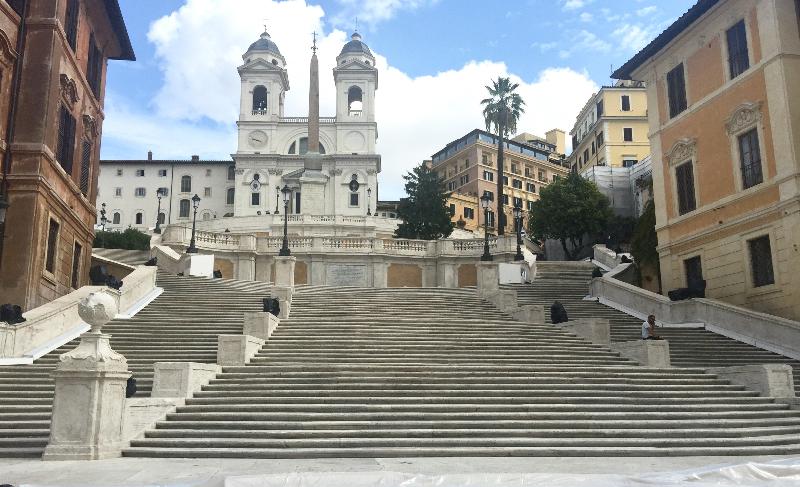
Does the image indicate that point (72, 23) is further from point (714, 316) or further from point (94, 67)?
point (714, 316)

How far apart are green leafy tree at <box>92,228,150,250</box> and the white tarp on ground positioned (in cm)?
4210

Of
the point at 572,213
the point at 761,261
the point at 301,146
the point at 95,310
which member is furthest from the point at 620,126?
the point at 95,310

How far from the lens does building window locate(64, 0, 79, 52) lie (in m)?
24.5

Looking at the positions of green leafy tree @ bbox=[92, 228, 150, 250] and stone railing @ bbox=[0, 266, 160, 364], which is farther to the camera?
green leafy tree @ bbox=[92, 228, 150, 250]

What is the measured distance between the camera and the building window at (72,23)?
80.4 ft

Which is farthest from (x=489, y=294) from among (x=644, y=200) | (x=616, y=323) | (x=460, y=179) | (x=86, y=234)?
(x=460, y=179)

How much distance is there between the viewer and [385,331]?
20.3 m

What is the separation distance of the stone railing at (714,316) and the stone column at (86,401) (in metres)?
18.2

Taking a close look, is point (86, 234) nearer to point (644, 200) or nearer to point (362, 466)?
point (362, 466)

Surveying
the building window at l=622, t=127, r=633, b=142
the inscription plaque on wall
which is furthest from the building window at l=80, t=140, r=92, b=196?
the building window at l=622, t=127, r=633, b=142

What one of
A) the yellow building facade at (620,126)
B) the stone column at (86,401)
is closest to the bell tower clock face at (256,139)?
the yellow building facade at (620,126)

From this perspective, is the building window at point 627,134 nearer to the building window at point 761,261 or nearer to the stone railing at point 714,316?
the stone railing at point 714,316

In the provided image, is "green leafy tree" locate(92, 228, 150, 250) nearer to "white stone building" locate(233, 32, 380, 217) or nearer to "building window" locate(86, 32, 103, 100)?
"building window" locate(86, 32, 103, 100)

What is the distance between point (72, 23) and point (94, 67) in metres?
3.98
